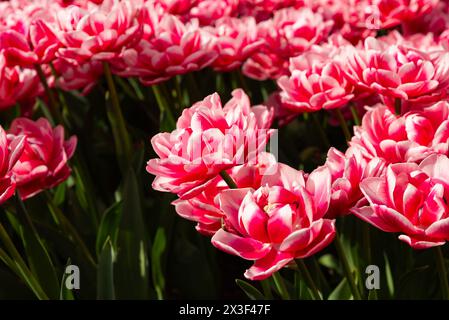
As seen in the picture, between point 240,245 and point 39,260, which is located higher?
point 240,245

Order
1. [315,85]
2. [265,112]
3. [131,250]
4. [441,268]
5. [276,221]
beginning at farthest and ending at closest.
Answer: [131,250]
[315,85]
[265,112]
[441,268]
[276,221]

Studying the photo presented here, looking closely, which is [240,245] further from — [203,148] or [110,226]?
[110,226]

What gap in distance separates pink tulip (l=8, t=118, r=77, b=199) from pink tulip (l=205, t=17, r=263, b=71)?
1.09 feet

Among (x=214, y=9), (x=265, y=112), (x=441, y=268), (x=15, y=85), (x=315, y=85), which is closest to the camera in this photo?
(x=441, y=268)

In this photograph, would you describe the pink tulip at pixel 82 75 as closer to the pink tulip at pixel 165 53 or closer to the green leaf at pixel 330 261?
the pink tulip at pixel 165 53

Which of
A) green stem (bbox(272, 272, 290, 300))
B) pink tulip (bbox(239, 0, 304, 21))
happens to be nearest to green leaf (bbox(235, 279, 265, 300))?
green stem (bbox(272, 272, 290, 300))

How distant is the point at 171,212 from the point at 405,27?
721mm

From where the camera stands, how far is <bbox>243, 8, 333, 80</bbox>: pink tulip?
138 cm

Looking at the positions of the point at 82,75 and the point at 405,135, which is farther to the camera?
the point at 82,75

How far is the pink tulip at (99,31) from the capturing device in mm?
1144

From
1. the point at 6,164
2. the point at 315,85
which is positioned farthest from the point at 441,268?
the point at 6,164

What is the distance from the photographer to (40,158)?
3.64 feet

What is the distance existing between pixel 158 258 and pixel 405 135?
0.55 metres

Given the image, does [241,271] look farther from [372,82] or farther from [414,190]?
[414,190]
